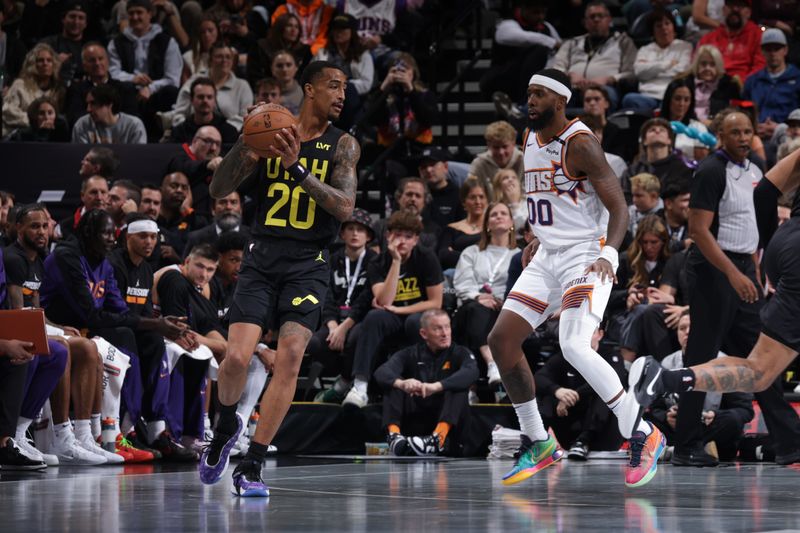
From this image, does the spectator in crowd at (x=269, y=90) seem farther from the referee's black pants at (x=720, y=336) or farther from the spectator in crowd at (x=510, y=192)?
the referee's black pants at (x=720, y=336)

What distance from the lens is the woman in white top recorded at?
10891mm

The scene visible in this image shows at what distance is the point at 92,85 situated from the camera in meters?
14.0

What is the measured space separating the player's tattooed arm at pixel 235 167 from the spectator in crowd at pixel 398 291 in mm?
4381

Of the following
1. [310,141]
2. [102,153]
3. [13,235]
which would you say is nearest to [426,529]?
[310,141]

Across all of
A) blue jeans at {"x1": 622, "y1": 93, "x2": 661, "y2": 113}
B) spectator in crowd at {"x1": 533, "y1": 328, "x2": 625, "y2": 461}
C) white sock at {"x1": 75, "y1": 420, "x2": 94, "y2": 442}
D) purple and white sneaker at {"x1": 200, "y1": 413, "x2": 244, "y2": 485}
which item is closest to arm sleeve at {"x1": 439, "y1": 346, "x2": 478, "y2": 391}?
spectator in crowd at {"x1": 533, "y1": 328, "x2": 625, "y2": 461}

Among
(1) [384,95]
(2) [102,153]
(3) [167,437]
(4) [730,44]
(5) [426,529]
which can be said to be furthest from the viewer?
(4) [730,44]

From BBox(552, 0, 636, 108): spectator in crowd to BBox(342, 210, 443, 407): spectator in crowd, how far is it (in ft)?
13.3

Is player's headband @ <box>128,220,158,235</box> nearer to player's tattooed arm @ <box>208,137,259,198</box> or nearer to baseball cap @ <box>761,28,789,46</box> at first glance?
player's tattooed arm @ <box>208,137,259,198</box>

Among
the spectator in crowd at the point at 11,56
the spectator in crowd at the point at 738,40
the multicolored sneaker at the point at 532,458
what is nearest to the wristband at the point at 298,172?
the multicolored sneaker at the point at 532,458

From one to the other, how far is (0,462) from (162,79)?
752 cm

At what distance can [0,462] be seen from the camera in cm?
821

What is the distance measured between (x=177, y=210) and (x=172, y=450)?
311 centimetres

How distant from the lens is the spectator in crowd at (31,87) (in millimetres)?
13812

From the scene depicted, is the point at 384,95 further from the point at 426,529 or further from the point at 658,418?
the point at 426,529
